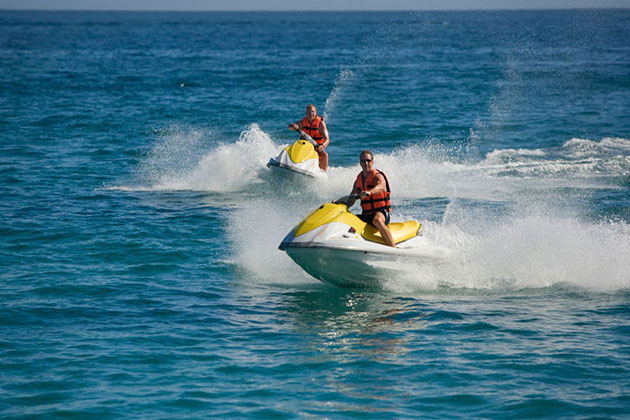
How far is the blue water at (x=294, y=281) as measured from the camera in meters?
7.37

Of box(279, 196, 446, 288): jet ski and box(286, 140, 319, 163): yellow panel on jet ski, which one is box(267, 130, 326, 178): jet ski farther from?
box(279, 196, 446, 288): jet ski

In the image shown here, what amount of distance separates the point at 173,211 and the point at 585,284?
26.4 feet

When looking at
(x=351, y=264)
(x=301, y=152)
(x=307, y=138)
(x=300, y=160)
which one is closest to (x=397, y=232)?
(x=351, y=264)

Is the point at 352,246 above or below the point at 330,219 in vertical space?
below

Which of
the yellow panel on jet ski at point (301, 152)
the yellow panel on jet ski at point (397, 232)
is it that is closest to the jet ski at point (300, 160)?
the yellow panel on jet ski at point (301, 152)

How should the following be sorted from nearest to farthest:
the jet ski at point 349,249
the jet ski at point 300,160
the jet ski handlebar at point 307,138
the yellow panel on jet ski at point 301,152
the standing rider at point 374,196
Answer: the jet ski at point 349,249 < the standing rider at point 374,196 < the jet ski at point 300,160 < the yellow panel on jet ski at point 301,152 < the jet ski handlebar at point 307,138

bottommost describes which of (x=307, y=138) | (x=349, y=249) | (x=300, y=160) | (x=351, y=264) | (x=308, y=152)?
(x=351, y=264)

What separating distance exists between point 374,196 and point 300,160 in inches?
248

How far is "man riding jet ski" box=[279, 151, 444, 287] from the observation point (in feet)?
30.8

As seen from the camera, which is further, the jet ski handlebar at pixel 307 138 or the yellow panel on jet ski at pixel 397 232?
the jet ski handlebar at pixel 307 138

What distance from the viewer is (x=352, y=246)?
9.37 meters

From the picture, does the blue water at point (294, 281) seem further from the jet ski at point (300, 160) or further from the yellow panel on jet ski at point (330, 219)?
the yellow panel on jet ski at point (330, 219)

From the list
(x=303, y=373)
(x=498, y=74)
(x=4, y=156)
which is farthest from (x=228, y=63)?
(x=303, y=373)

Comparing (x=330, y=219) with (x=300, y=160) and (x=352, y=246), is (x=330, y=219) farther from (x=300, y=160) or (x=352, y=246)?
(x=300, y=160)
